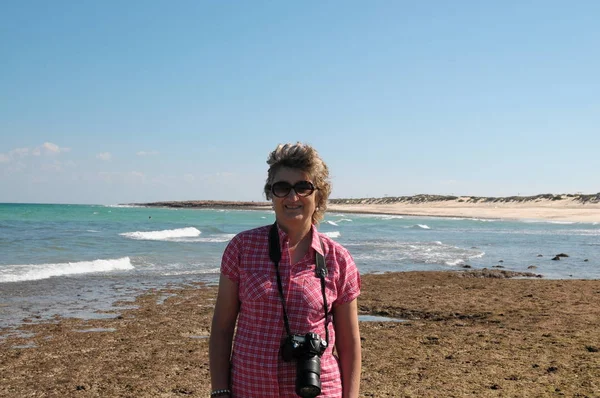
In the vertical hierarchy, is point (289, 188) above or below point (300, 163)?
below

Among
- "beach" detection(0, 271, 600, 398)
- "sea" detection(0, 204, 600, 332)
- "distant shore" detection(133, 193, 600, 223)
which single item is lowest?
"sea" detection(0, 204, 600, 332)

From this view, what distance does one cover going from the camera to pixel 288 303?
2.26 meters

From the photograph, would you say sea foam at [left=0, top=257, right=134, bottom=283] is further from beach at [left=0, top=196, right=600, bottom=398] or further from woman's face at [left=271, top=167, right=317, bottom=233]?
woman's face at [left=271, top=167, right=317, bottom=233]

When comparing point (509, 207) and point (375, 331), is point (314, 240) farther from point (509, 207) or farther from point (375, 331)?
point (509, 207)

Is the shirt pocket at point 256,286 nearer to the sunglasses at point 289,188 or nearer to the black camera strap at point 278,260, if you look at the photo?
the black camera strap at point 278,260

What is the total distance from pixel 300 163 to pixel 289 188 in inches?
4.5

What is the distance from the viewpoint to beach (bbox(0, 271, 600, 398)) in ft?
18.0

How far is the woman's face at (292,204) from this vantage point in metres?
2.39

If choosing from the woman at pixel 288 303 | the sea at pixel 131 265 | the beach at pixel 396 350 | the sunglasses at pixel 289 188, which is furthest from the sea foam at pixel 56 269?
the sunglasses at pixel 289 188

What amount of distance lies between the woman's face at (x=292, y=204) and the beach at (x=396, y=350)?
131 inches

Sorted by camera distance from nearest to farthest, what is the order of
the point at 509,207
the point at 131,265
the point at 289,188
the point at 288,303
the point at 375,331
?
the point at 288,303, the point at 289,188, the point at 375,331, the point at 131,265, the point at 509,207

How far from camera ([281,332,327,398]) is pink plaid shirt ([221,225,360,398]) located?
54 mm

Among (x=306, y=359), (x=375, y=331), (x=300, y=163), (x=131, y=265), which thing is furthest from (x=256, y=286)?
(x=131, y=265)

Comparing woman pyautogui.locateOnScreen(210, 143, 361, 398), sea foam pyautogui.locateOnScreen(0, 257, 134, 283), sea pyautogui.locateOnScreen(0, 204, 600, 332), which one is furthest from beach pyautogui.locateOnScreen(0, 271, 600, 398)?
sea foam pyautogui.locateOnScreen(0, 257, 134, 283)
